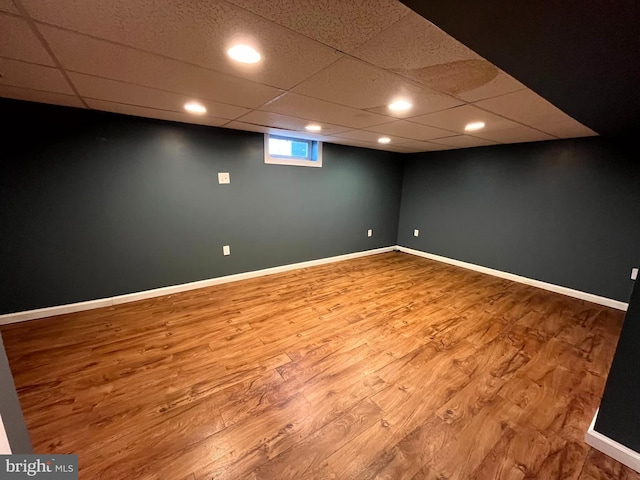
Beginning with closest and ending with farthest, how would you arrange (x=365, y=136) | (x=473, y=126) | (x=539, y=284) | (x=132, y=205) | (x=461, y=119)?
(x=461, y=119) < (x=473, y=126) < (x=132, y=205) < (x=365, y=136) < (x=539, y=284)

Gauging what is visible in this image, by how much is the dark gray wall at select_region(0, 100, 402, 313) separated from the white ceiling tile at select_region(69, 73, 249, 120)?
0.69 meters

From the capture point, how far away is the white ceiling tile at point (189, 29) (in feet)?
3.43

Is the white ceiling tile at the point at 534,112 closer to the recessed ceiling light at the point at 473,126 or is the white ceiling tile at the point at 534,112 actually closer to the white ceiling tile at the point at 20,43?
the recessed ceiling light at the point at 473,126

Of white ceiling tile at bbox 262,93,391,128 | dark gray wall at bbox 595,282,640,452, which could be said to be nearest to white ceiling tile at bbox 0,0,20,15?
white ceiling tile at bbox 262,93,391,128

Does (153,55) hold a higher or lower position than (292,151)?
higher

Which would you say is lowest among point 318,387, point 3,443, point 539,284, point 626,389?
point 318,387

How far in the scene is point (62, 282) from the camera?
275 cm

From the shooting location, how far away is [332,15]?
1077 mm

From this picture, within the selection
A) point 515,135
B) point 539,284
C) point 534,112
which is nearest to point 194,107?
point 534,112

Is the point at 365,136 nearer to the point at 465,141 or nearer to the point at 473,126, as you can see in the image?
the point at 473,126

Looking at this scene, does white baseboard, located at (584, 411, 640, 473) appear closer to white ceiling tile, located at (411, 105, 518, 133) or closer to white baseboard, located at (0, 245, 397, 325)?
white ceiling tile, located at (411, 105, 518, 133)

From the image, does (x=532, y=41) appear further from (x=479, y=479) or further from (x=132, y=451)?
(x=132, y=451)

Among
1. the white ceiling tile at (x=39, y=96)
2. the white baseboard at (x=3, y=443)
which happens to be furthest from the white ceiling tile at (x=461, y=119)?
the white ceiling tile at (x=39, y=96)

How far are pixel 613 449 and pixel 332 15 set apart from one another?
265cm
